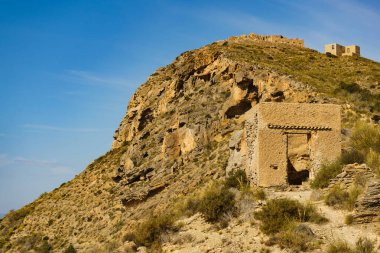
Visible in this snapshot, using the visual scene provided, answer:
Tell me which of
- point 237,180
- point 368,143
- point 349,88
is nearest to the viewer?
point 368,143

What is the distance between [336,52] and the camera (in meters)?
58.6

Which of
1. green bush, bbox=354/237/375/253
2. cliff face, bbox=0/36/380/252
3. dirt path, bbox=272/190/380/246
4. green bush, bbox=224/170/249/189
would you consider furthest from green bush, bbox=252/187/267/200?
cliff face, bbox=0/36/380/252

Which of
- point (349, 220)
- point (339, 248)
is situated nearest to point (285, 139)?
point (349, 220)

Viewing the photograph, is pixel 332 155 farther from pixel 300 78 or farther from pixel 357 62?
pixel 357 62

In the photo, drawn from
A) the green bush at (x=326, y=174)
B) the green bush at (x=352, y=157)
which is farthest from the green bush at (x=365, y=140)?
the green bush at (x=326, y=174)

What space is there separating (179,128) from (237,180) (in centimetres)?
1868

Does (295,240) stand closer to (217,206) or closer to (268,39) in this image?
(217,206)

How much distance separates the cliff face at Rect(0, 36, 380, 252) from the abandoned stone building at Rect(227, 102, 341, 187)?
304 inches

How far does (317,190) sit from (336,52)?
4048 cm

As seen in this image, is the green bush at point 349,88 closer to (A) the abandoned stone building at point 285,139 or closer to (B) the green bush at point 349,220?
(A) the abandoned stone building at point 285,139

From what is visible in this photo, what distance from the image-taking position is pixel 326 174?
21.4m

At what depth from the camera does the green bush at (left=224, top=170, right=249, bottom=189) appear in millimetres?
23281

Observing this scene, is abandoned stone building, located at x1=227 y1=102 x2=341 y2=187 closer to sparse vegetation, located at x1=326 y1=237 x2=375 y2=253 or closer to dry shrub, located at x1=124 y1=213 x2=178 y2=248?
dry shrub, located at x1=124 y1=213 x2=178 y2=248

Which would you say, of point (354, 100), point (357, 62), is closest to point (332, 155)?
point (354, 100)
